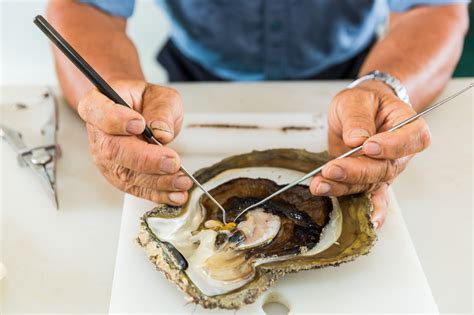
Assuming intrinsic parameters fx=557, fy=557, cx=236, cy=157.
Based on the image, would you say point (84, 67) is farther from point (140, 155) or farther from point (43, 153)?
point (43, 153)

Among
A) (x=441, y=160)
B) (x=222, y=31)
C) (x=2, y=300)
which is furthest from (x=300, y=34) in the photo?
(x=2, y=300)

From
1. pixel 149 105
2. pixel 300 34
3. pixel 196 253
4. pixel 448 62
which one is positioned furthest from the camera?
pixel 300 34

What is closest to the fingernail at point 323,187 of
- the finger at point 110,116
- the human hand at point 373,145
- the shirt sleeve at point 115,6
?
the human hand at point 373,145

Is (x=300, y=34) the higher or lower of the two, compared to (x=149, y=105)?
lower

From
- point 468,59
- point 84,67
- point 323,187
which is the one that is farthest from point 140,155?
point 468,59

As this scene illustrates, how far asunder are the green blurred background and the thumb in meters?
1.21

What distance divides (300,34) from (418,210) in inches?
19.7

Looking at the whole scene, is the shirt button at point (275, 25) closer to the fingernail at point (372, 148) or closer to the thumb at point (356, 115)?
the thumb at point (356, 115)

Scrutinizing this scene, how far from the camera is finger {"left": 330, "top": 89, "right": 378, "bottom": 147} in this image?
737 mm

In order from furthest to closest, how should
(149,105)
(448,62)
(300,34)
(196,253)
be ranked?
(300,34) → (448,62) → (149,105) → (196,253)

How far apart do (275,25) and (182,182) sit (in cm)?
54

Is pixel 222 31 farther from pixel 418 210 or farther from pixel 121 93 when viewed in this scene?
pixel 418 210

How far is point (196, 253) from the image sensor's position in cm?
68

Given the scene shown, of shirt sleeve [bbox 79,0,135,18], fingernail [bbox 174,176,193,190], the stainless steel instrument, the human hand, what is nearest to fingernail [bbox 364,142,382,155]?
the human hand
